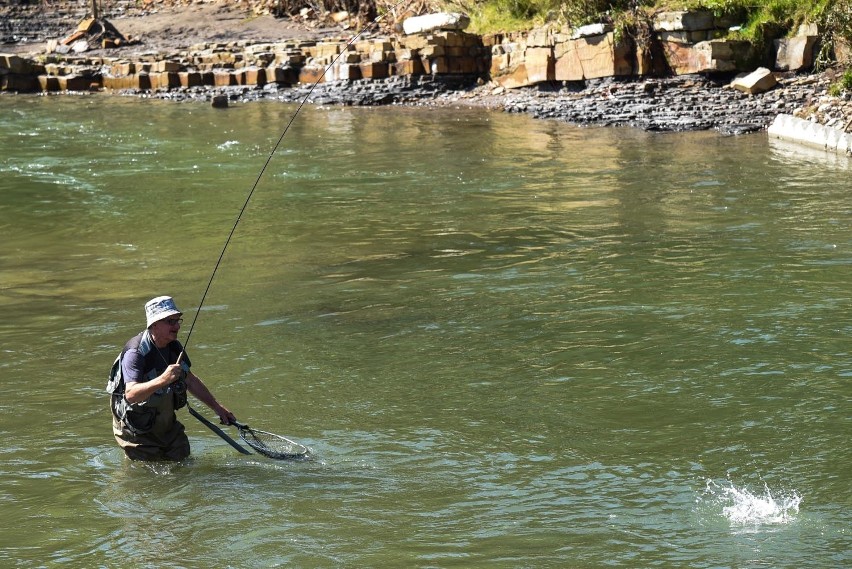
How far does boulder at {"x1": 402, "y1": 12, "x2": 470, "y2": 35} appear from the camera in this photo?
2920 cm

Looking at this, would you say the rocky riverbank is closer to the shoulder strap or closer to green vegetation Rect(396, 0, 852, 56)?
green vegetation Rect(396, 0, 852, 56)

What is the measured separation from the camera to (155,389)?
617cm

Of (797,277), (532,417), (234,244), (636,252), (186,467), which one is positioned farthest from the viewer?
(234,244)

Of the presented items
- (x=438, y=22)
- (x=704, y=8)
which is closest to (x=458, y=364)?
(x=704, y=8)

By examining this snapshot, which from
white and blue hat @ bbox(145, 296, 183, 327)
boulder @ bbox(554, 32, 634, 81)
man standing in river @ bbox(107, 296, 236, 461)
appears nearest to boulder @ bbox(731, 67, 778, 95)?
boulder @ bbox(554, 32, 634, 81)

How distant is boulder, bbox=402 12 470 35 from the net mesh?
2275 centimetres

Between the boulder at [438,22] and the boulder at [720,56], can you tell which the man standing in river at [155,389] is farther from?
the boulder at [438,22]

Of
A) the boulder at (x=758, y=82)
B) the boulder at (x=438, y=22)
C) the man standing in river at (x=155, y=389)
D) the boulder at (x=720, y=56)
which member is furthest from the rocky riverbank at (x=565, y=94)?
the man standing in river at (x=155, y=389)

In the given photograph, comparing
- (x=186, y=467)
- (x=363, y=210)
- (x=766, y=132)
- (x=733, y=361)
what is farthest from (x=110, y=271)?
(x=766, y=132)

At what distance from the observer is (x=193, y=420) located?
802 cm

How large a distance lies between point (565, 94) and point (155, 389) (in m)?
20.2

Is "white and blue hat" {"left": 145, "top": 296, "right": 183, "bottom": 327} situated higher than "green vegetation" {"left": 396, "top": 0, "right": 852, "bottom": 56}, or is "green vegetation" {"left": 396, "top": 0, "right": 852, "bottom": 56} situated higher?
"green vegetation" {"left": 396, "top": 0, "right": 852, "bottom": 56}

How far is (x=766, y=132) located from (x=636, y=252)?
8.93 metres

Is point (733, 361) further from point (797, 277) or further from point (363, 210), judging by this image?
point (363, 210)
